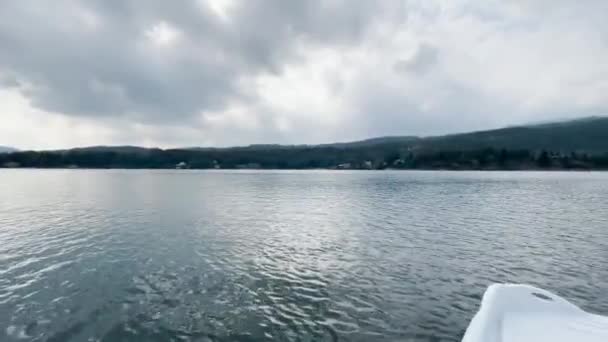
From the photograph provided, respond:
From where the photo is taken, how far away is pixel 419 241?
78.4 feet

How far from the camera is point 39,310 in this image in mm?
11891

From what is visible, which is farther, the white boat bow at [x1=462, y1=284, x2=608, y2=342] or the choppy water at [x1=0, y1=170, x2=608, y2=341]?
the choppy water at [x1=0, y1=170, x2=608, y2=341]

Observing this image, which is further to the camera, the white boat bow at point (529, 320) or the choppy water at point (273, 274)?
the choppy water at point (273, 274)

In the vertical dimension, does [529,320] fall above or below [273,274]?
above

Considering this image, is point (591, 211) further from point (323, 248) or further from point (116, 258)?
point (116, 258)

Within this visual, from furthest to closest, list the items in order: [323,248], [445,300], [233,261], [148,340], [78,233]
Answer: [78,233] → [323,248] → [233,261] → [445,300] → [148,340]

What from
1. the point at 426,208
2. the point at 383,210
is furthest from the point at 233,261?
the point at 426,208

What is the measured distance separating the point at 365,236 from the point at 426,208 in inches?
811

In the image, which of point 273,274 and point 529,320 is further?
point 273,274

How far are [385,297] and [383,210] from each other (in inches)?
1117

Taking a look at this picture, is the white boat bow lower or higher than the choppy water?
higher

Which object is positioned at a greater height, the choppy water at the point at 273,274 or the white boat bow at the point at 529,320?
the white boat bow at the point at 529,320

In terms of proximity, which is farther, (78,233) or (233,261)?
(78,233)

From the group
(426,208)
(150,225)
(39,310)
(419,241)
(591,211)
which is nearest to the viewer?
(39,310)
